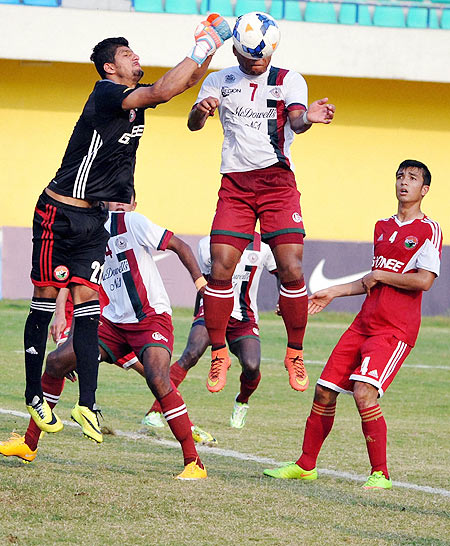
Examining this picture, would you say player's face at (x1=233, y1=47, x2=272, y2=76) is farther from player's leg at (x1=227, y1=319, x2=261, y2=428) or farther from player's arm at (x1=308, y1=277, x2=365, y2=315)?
player's leg at (x1=227, y1=319, x2=261, y2=428)

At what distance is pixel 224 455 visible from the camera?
8.14 metres

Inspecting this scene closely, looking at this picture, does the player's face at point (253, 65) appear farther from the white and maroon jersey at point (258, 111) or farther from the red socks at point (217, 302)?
the red socks at point (217, 302)

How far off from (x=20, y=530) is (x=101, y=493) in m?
0.92

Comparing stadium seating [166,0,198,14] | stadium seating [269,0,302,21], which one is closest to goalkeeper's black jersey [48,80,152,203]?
stadium seating [166,0,198,14]

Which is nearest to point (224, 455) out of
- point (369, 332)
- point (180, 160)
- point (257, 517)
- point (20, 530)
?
point (369, 332)

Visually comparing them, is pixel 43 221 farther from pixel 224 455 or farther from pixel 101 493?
pixel 224 455

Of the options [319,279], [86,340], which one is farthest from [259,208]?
[319,279]

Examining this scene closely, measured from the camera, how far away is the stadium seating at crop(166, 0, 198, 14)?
24312 millimetres

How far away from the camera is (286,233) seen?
725 cm

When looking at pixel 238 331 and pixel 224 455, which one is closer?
pixel 224 455

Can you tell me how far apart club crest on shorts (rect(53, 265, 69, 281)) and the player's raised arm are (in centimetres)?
110

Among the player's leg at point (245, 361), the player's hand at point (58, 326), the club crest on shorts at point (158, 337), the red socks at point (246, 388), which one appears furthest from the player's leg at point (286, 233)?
the red socks at point (246, 388)

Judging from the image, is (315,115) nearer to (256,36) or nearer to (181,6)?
(256,36)

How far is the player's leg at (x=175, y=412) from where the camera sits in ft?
22.4
